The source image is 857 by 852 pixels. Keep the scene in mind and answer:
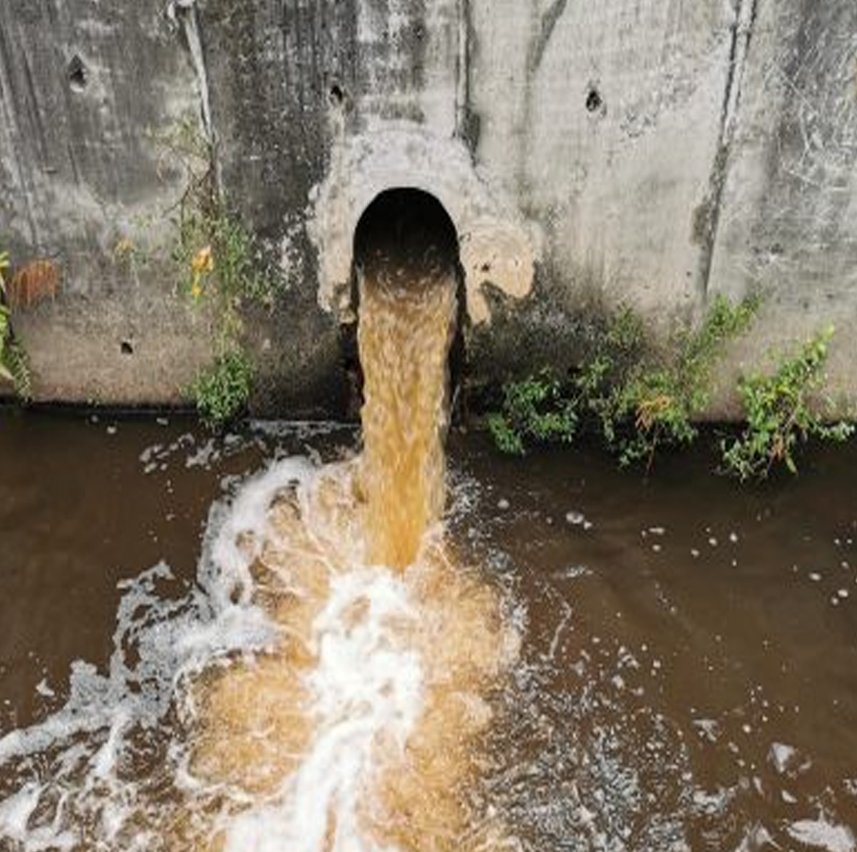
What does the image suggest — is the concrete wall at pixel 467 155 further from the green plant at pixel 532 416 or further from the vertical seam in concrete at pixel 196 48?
the green plant at pixel 532 416

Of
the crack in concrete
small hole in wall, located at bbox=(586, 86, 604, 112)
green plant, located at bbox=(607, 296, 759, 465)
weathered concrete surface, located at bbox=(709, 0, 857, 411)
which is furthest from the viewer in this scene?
green plant, located at bbox=(607, 296, 759, 465)

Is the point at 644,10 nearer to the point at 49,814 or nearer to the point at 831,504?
the point at 831,504

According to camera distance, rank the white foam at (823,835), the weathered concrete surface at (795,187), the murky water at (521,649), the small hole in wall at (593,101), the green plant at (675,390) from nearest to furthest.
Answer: the white foam at (823,835)
the murky water at (521,649)
the weathered concrete surface at (795,187)
the small hole in wall at (593,101)
the green plant at (675,390)

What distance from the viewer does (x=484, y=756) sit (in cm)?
517

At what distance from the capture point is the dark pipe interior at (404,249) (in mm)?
6406

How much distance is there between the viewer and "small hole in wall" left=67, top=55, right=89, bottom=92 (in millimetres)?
5531

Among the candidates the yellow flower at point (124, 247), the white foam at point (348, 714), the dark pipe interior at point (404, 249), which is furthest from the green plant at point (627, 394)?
the yellow flower at point (124, 247)

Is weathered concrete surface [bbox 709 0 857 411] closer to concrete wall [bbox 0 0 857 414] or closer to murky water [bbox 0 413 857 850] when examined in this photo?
concrete wall [bbox 0 0 857 414]

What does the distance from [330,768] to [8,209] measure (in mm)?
3071

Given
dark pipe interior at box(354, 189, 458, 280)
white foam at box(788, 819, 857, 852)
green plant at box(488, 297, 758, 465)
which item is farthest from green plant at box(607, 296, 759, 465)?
white foam at box(788, 819, 857, 852)

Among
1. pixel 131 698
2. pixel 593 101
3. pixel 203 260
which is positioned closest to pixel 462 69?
pixel 593 101

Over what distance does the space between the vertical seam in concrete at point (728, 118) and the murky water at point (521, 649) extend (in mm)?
1130

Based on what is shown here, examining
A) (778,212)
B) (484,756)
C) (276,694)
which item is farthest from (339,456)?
(778,212)

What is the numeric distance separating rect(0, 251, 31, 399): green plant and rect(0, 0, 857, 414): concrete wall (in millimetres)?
69
